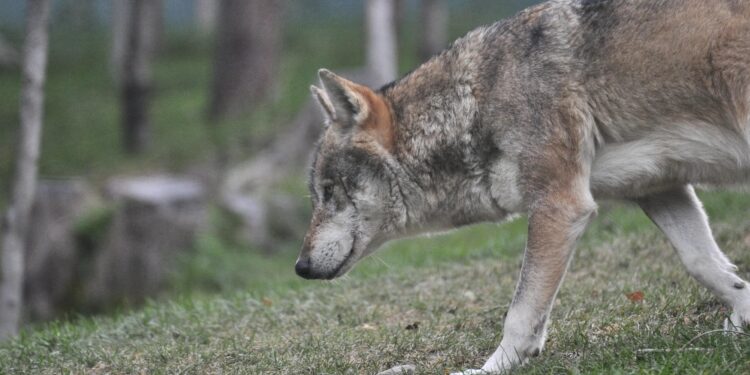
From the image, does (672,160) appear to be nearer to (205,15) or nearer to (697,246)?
(697,246)

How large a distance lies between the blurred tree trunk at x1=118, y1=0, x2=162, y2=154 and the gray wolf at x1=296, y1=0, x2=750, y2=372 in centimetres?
1146

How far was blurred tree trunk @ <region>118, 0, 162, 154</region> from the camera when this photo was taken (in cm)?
1634

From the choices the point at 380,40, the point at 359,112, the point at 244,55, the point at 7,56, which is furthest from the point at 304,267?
the point at 7,56

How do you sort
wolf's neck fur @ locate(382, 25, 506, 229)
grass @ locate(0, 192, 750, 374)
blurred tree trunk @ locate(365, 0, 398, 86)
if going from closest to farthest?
grass @ locate(0, 192, 750, 374)
wolf's neck fur @ locate(382, 25, 506, 229)
blurred tree trunk @ locate(365, 0, 398, 86)

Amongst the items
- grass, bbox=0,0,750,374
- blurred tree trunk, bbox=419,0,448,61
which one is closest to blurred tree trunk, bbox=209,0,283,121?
blurred tree trunk, bbox=419,0,448,61

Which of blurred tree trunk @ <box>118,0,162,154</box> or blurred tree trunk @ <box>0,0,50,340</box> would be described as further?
blurred tree trunk @ <box>118,0,162,154</box>

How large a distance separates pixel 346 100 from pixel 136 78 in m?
12.1

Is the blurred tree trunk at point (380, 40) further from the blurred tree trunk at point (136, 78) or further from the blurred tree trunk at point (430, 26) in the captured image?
the blurred tree trunk at point (430, 26)

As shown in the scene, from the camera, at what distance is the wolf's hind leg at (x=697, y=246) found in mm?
5227

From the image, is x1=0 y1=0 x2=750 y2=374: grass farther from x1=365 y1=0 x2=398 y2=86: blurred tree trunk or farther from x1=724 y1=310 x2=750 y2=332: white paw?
x1=365 y1=0 x2=398 y2=86: blurred tree trunk

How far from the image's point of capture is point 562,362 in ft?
15.6

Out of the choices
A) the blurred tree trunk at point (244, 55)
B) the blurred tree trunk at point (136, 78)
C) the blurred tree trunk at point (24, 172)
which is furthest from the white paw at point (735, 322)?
the blurred tree trunk at point (244, 55)

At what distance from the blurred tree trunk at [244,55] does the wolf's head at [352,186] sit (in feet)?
43.9

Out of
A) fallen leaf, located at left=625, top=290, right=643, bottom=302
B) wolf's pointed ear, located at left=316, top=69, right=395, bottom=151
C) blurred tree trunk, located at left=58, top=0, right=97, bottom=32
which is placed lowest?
fallen leaf, located at left=625, top=290, right=643, bottom=302
